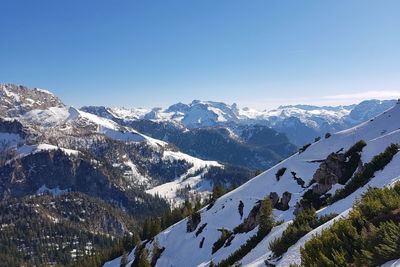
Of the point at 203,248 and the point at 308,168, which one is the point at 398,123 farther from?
the point at 203,248

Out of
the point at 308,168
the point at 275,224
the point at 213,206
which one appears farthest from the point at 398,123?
the point at 275,224

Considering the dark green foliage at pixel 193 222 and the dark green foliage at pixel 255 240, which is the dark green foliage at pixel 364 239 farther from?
the dark green foliage at pixel 193 222

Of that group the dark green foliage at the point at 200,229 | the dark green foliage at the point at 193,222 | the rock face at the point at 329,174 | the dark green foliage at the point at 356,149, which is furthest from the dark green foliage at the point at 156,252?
the dark green foliage at the point at 356,149

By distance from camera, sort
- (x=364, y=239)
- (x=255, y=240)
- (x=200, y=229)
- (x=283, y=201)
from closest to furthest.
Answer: (x=364, y=239), (x=255, y=240), (x=283, y=201), (x=200, y=229)

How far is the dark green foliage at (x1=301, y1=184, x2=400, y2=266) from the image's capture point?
1281 cm

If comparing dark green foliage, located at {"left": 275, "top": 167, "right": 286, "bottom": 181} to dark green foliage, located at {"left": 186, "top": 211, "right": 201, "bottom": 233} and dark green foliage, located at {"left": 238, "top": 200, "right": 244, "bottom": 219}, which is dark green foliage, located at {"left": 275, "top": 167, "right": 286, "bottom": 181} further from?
dark green foliage, located at {"left": 186, "top": 211, "right": 201, "bottom": 233}

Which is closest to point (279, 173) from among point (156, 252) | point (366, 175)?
point (156, 252)

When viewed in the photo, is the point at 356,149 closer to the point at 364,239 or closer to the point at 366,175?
the point at 366,175

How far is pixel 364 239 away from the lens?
1460cm

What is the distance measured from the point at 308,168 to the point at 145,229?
8260 centimetres

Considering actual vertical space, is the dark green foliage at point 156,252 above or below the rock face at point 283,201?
below

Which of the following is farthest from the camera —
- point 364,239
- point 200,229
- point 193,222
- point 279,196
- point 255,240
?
point 193,222

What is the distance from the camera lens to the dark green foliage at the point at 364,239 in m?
12.8

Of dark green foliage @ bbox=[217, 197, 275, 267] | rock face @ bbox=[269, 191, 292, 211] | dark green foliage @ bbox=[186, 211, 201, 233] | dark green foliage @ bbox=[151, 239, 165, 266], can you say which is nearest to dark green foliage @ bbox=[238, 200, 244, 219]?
rock face @ bbox=[269, 191, 292, 211]
